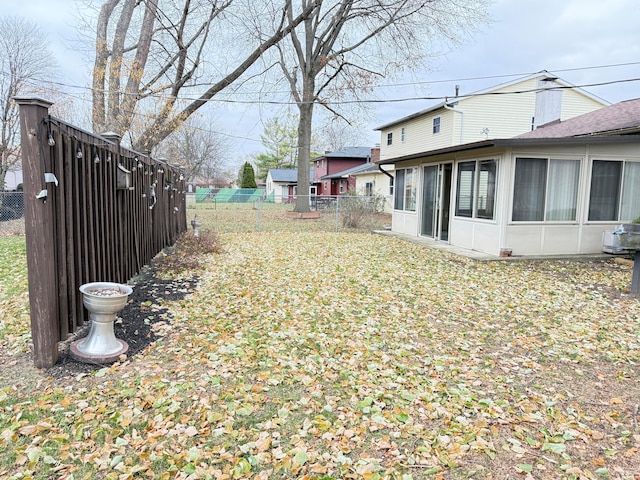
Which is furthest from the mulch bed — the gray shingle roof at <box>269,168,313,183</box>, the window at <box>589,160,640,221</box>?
the gray shingle roof at <box>269,168,313,183</box>

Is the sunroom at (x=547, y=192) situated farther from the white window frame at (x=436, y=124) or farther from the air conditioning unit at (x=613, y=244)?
the white window frame at (x=436, y=124)

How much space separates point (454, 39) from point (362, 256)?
39.7 feet

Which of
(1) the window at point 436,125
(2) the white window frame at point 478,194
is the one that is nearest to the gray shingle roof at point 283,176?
(1) the window at point 436,125

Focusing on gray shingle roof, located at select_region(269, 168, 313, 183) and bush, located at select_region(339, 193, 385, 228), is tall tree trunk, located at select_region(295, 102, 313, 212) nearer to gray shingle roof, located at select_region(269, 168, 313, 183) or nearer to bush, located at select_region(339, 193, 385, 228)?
bush, located at select_region(339, 193, 385, 228)

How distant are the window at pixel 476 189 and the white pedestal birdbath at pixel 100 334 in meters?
8.04

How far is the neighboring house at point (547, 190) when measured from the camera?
8789 millimetres

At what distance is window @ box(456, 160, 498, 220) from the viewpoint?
363 inches

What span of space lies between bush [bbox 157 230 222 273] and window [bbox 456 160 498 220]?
6034mm

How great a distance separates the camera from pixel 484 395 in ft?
10.4

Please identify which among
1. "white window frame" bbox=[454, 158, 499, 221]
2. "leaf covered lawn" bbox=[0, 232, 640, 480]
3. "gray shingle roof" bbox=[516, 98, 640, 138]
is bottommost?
"leaf covered lawn" bbox=[0, 232, 640, 480]

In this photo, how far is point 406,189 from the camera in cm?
1345

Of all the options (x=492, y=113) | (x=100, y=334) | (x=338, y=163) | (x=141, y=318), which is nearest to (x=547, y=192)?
(x=141, y=318)

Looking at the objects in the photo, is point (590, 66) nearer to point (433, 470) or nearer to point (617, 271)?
point (617, 271)

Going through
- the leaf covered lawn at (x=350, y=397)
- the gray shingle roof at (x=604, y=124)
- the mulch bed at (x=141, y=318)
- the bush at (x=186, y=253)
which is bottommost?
the leaf covered lawn at (x=350, y=397)
